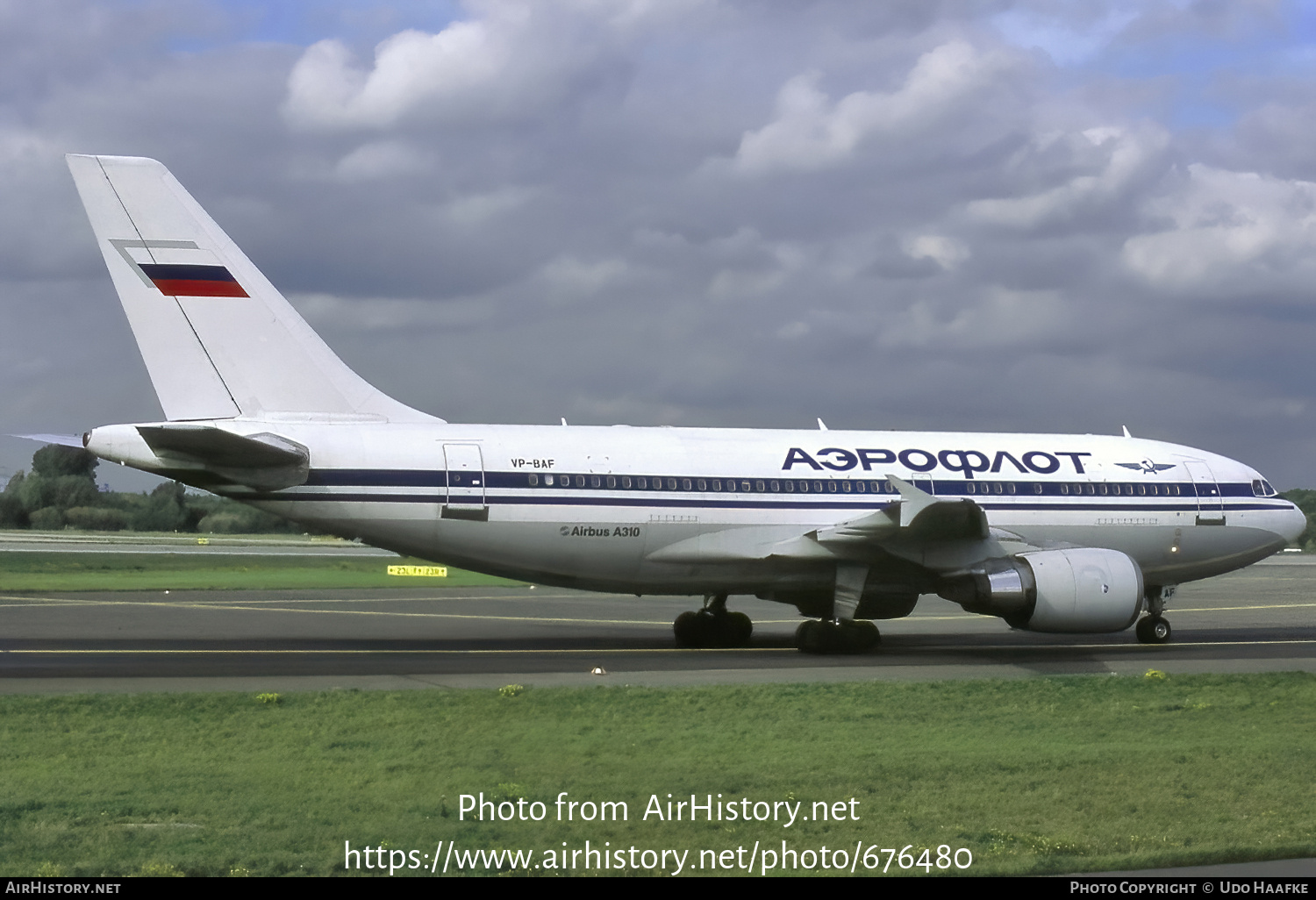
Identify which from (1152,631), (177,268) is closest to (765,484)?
(1152,631)

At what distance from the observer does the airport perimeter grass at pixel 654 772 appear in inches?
308

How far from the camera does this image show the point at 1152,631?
75.7ft

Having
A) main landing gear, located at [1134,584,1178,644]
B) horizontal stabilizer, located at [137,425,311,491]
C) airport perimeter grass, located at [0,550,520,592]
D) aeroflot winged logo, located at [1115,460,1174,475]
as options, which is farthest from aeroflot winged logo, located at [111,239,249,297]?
airport perimeter grass, located at [0,550,520,592]

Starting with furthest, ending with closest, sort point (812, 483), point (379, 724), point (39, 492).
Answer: point (39, 492) → point (812, 483) → point (379, 724)

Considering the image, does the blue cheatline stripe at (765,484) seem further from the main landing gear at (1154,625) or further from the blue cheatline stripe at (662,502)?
the main landing gear at (1154,625)

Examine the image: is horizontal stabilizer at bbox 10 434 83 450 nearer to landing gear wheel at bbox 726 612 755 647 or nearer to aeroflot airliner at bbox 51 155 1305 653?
aeroflot airliner at bbox 51 155 1305 653

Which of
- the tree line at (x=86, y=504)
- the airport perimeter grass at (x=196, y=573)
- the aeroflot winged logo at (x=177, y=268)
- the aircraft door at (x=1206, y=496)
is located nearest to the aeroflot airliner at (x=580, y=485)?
the aeroflot winged logo at (x=177, y=268)

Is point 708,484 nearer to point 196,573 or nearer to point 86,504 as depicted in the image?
point 196,573

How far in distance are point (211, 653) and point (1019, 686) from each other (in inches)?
448

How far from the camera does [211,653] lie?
738 inches

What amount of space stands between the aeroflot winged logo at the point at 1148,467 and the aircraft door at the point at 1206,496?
0.54 meters

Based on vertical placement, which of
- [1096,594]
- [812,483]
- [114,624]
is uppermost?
[812,483]
